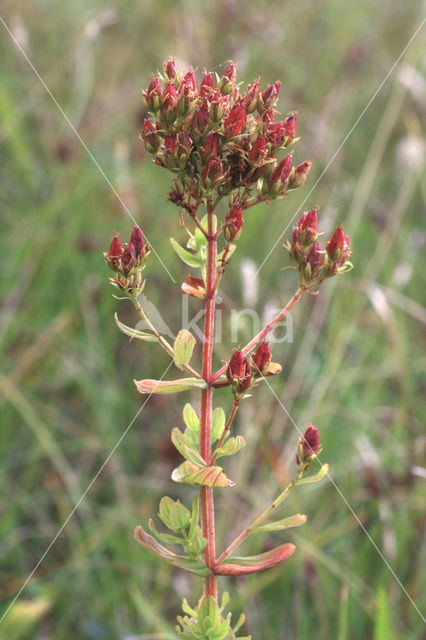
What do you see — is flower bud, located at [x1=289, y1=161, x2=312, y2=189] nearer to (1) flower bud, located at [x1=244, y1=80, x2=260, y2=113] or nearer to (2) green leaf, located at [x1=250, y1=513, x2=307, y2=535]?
(1) flower bud, located at [x1=244, y1=80, x2=260, y2=113]

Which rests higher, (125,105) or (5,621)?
(125,105)

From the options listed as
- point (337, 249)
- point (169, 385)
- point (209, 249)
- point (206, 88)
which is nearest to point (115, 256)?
point (209, 249)

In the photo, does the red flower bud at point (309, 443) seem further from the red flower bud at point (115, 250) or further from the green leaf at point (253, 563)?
the red flower bud at point (115, 250)

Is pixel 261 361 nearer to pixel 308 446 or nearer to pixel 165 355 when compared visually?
pixel 308 446

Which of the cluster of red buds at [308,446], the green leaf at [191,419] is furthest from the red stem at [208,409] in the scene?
the cluster of red buds at [308,446]

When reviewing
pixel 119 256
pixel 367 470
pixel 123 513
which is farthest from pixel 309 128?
pixel 119 256

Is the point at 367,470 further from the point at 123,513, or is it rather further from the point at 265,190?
the point at 265,190
